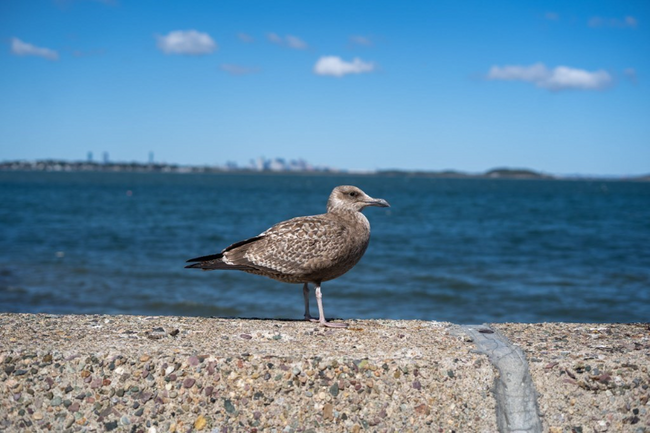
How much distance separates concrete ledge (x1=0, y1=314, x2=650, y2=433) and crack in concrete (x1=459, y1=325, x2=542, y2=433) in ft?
0.12

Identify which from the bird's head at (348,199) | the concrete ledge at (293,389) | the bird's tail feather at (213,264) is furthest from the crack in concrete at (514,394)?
the bird's tail feather at (213,264)

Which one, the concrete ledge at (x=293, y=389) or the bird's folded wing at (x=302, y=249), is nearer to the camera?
the concrete ledge at (x=293, y=389)

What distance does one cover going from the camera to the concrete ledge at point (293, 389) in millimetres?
3662

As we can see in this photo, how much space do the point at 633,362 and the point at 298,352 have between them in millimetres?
2102

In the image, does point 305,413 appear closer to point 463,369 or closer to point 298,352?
point 298,352

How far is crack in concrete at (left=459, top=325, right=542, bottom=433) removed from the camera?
3.70 m

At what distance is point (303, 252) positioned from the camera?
538 cm

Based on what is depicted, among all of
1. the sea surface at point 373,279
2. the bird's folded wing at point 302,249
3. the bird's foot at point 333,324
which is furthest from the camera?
the sea surface at point 373,279

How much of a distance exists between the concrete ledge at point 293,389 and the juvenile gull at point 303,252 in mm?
1338

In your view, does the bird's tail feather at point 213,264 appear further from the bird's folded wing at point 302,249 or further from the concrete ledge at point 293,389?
the concrete ledge at point 293,389

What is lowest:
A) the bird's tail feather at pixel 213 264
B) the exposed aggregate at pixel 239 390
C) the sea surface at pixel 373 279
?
Result: the sea surface at pixel 373 279

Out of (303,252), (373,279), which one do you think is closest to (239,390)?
(303,252)

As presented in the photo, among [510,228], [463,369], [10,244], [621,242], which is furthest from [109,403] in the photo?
[510,228]

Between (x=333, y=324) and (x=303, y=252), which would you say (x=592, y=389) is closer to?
(x=333, y=324)
